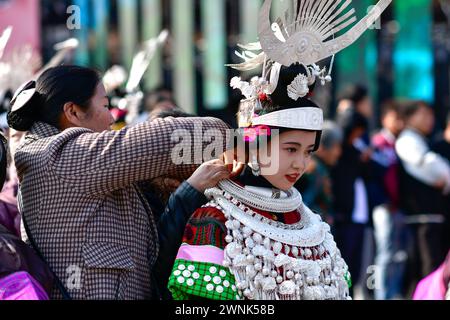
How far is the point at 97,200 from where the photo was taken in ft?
12.4

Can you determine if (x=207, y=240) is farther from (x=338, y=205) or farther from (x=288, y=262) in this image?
(x=338, y=205)

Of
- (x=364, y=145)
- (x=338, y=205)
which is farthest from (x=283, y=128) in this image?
(x=364, y=145)

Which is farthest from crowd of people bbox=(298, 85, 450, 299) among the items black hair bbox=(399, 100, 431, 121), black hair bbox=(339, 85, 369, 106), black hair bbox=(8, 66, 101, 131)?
black hair bbox=(8, 66, 101, 131)

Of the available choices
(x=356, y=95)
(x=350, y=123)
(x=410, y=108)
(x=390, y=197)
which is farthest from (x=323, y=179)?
(x=356, y=95)

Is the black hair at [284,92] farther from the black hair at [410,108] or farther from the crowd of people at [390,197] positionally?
the black hair at [410,108]

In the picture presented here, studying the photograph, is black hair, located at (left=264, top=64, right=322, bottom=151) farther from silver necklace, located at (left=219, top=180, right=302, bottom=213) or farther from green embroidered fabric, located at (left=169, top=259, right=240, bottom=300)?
green embroidered fabric, located at (left=169, top=259, right=240, bottom=300)

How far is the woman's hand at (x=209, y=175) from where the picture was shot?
3.73 metres

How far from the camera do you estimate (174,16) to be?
1600 centimetres

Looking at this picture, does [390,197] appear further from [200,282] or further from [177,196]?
[200,282]

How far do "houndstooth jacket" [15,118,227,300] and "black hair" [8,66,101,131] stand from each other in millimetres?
137

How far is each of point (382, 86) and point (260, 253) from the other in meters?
9.81

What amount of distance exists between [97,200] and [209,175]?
0.37m

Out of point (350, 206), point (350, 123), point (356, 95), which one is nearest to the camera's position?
point (350, 206)

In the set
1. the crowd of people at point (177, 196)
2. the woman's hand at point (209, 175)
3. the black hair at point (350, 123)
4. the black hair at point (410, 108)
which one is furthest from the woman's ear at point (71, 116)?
the black hair at point (410, 108)
